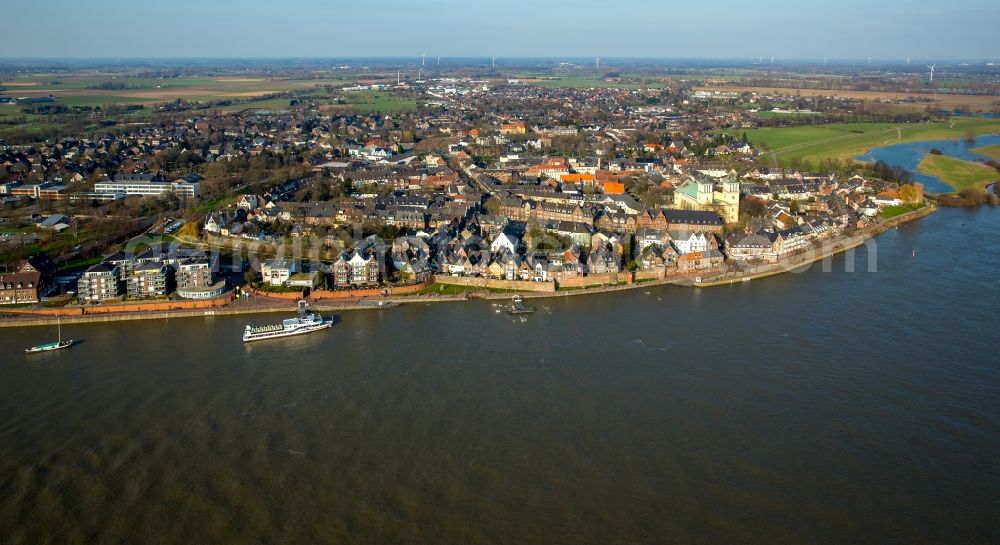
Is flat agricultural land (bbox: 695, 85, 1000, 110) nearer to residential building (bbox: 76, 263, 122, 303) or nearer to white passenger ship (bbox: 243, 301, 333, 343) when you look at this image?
white passenger ship (bbox: 243, 301, 333, 343)

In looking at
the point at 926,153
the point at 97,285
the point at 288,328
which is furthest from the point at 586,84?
the point at 288,328

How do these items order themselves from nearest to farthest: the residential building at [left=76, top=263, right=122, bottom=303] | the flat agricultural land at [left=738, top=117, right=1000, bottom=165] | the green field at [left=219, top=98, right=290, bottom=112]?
1. the residential building at [left=76, top=263, right=122, bottom=303]
2. the flat agricultural land at [left=738, top=117, right=1000, bottom=165]
3. the green field at [left=219, top=98, right=290, bottom=112]

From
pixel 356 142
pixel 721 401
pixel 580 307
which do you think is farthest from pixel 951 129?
pixel 721 401

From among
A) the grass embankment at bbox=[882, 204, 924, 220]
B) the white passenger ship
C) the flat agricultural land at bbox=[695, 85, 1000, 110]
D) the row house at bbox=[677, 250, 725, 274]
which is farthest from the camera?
the flat agricultural land at bbox=[695, 85, 1000, 110]

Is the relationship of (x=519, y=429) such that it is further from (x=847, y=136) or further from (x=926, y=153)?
(x=847, y=136)

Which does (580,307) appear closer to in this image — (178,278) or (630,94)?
(178,278)

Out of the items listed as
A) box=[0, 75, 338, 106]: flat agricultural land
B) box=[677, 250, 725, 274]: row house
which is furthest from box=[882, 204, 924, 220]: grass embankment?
box=[0, 75, 338, 106]: flat agricultural land

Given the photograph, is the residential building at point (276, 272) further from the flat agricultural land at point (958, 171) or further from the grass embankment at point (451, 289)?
the flat agricultural land at point (958, 171)
